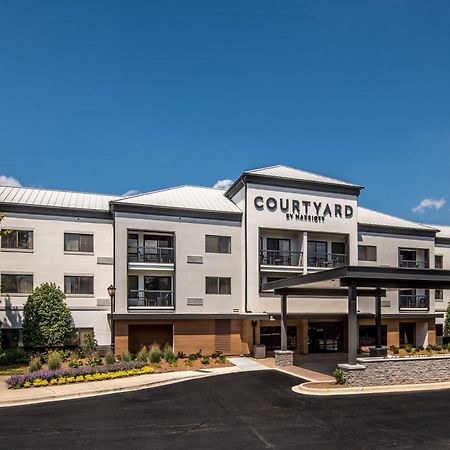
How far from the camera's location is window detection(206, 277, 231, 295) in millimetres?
33438

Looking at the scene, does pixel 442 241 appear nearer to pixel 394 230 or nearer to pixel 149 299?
pixel 394 230

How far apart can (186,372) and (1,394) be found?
8.97 meters

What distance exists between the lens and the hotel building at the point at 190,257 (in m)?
31.5

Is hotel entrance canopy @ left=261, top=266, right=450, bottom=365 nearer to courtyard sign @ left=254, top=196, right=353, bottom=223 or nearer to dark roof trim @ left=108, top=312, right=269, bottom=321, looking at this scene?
dark roof trim @ left=108, top=312, right=269, bottom=321

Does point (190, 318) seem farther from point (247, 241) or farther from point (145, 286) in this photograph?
point (247, 241)

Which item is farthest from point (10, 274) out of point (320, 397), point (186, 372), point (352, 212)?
point (352, 212)

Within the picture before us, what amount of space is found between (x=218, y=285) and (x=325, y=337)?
29.2ft

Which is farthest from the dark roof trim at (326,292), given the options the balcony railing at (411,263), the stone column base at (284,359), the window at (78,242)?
the window at (78,242)

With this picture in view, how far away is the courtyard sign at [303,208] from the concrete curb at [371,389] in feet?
50.3

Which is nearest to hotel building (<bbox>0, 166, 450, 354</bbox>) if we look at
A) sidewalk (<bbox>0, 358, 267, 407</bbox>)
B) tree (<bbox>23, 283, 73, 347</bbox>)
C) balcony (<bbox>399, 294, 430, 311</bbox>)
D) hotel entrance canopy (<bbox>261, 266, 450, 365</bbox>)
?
tree (<bbox>23, 283, 73, 347</bbox>)

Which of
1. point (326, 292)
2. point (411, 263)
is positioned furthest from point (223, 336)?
point (411, 263)

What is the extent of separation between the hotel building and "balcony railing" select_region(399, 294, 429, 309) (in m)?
3.80

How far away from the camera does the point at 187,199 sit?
35.7 meters

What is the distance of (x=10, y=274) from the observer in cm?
3073
